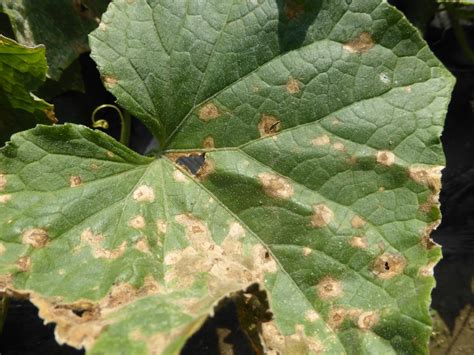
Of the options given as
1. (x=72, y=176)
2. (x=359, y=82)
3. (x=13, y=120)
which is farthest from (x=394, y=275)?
(x=13, y=120)

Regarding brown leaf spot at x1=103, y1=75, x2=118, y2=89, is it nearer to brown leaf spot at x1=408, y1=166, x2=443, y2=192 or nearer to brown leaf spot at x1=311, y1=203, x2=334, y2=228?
brown leaf spot at x1=311, y1=203, x2=334, y2=228

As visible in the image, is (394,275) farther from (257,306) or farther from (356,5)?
(356,5)

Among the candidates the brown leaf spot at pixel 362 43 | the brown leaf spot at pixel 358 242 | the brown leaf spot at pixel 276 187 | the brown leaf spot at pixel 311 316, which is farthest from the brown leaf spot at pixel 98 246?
the brown leaf spot at pixel 362 43

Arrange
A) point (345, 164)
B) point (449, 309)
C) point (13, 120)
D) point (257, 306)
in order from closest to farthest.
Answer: point (257, 306) < point (345, 164) < point (13, 120) < point (449, 309)

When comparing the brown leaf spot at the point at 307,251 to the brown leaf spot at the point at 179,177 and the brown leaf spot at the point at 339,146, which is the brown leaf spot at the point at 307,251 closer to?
the brown leaf spot at the point at 339,146

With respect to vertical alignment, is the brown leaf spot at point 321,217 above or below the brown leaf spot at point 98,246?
below

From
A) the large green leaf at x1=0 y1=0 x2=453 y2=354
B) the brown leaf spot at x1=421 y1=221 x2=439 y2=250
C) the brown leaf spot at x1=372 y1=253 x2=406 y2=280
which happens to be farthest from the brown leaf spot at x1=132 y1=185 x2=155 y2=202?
the brown leaf spot at x1=421 y1=221 x2=439 y2=250

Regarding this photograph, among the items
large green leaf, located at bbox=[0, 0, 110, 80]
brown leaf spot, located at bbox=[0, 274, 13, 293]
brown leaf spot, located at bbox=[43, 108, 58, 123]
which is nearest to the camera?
brown leaf spot, located at bbox=[0, 274, 13, 293]
